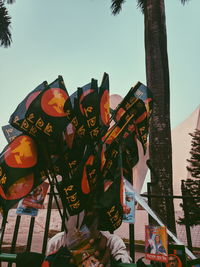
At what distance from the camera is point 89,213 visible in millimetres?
1081

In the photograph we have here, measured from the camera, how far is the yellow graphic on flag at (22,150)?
1.10m

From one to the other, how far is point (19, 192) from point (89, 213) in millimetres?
358

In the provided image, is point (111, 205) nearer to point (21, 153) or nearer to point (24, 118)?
point (21, 153)

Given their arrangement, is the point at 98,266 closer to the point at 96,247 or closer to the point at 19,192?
the point at 96,247

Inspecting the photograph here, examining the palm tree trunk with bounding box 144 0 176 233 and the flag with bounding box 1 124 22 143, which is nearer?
the flag with bounding box 1 124 22 143

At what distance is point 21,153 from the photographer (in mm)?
1113

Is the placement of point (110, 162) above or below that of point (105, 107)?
below

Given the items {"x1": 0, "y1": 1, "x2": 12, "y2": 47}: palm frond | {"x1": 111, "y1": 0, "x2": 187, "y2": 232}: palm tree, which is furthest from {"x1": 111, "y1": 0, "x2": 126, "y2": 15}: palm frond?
{"x1": 0, "y1": 1, "x2": 12, "y2": 47}: palm frond

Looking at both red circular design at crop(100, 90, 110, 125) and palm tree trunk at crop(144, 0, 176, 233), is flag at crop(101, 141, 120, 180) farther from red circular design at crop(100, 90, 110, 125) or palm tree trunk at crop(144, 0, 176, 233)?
palm tree trunk at crop(144, 0, 176, 233)

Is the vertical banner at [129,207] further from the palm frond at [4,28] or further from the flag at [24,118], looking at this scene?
the palm frond at [4,28]

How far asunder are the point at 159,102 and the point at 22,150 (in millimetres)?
3006

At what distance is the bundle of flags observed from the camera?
1.00m

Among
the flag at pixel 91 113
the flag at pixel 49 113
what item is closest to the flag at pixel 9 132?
the flag at pixel 49 113

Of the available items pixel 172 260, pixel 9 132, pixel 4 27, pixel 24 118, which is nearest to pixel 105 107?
pixel 24 118
